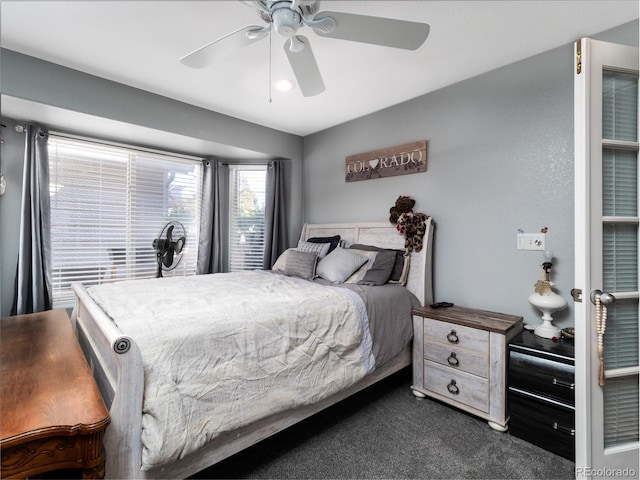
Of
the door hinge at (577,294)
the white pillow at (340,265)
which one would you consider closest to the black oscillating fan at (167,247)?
the white pillow at (340,265)

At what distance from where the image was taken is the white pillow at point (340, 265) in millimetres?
2766

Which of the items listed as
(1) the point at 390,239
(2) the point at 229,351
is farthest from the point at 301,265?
(2) the point at 229,351

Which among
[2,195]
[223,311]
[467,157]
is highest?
[467,157]

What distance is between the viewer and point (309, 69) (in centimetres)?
175

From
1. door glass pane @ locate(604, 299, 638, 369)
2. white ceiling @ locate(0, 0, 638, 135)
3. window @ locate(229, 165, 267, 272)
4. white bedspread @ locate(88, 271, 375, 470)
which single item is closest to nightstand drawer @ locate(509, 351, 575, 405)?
door glass pane @ locate(604, 299, 638, 369)

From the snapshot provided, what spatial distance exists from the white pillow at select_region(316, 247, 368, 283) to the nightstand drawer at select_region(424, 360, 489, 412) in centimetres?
96

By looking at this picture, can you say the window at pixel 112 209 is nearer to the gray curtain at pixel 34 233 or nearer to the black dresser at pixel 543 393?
the gray curtain at pixel 34 233

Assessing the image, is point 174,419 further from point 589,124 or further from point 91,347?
point 589,124

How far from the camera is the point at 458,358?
214 centimetres

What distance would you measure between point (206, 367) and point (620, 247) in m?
2.08

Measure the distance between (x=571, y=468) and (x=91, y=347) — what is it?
8.89 feet

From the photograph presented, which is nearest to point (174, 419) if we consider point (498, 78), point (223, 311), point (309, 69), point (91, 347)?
point (223, 311)

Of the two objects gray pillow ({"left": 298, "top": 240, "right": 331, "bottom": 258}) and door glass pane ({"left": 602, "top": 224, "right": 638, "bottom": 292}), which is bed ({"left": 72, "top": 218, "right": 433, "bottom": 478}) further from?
door glass pane ({"left": 602, "top": 224, "right": 638, "bottom": 292})

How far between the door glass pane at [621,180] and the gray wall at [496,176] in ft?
1.80
